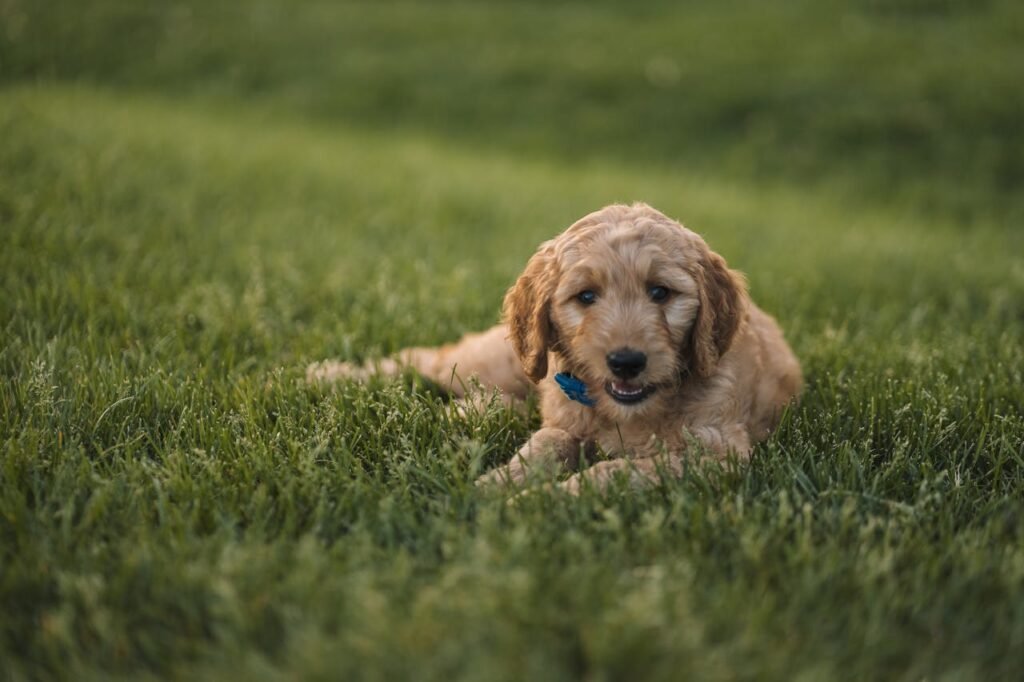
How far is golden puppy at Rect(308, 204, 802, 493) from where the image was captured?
295 centimetres

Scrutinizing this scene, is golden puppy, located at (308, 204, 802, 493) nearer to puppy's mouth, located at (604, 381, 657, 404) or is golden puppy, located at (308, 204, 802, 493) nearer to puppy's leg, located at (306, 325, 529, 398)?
puppy's mouth, located at (604, 381, 657, 404)

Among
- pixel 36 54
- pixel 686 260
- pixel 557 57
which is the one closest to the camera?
pixel 686 260

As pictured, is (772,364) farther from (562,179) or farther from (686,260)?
(562,179)

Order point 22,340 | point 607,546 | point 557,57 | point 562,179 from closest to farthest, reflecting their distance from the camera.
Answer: point 607,546 < point 22,340 < point 562,179 < point 557,57

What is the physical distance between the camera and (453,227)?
7.27 m

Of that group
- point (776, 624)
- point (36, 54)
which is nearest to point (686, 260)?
point (776, 624)

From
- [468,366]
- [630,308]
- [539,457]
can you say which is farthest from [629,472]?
[468,366]

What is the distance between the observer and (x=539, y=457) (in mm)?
2875

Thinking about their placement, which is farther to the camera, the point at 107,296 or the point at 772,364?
the point at 107,296

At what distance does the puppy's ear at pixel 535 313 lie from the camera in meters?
3.29

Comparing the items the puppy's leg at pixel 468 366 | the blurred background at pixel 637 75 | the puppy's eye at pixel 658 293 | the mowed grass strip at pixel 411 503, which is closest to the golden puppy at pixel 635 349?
the puppy's eye at pixel 658 293

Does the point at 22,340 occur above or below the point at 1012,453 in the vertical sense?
below

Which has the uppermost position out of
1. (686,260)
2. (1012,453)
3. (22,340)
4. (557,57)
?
(557,57)

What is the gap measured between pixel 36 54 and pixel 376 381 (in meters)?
12.3
